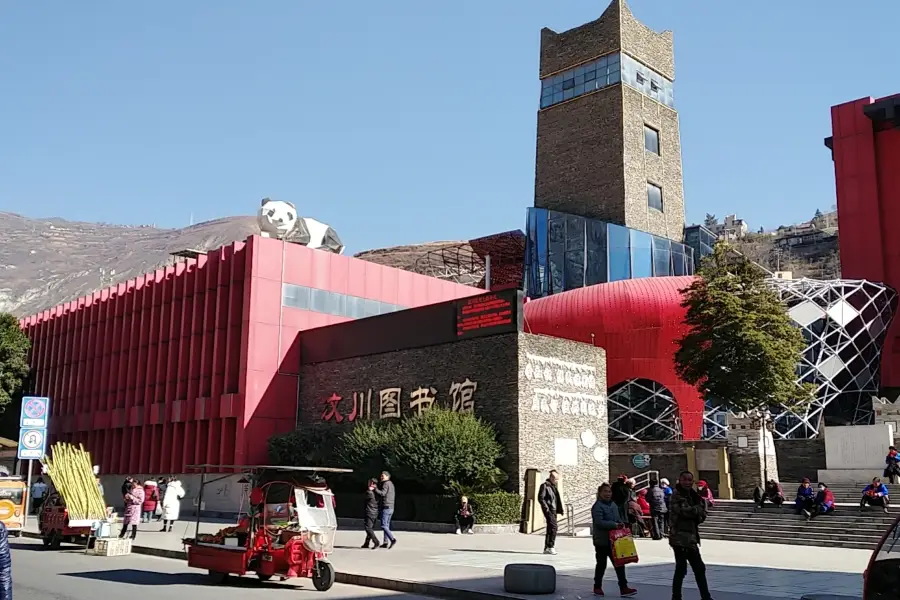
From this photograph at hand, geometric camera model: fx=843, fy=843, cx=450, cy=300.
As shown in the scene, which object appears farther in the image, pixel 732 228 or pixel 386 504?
pixel 732 228

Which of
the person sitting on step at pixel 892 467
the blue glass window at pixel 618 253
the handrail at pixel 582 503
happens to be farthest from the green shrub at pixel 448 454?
the blue glass window at pixel 618 253

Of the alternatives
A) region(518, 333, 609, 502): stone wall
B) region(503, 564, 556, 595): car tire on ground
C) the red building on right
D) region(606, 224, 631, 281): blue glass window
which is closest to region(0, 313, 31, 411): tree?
region(518, 333, 609, 502): stone wall

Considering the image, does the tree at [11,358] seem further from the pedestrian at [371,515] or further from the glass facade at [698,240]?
the glass facade at [698,240]

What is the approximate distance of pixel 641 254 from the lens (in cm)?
5991

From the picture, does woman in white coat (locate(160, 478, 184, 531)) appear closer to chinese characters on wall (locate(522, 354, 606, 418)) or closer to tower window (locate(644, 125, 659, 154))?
chinese characters on wall (locate(522, 354, 606, 418))

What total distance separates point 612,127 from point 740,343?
35.2 metres

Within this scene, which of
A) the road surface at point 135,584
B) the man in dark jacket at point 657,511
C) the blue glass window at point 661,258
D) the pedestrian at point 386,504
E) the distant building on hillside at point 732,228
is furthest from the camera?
the distant building on hillside at point 732,228

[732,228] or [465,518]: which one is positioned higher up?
[732,228]

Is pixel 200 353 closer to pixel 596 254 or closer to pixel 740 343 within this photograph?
pixel 740 343

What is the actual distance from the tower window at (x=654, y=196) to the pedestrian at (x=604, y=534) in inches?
2078

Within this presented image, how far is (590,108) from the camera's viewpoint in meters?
63.8

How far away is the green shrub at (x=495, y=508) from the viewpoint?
23.4 meters

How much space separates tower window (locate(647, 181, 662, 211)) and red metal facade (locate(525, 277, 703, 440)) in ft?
71.7

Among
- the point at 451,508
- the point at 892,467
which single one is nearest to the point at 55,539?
the point at 451,508
